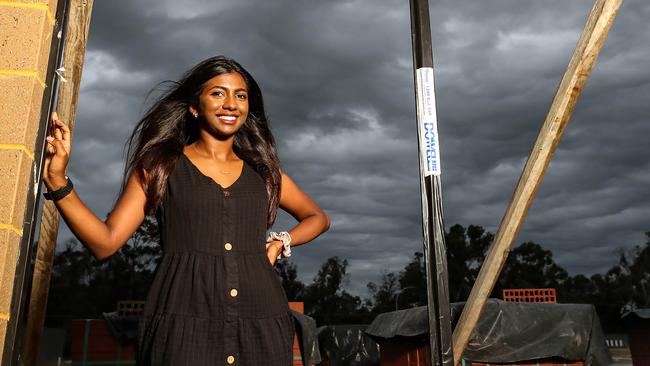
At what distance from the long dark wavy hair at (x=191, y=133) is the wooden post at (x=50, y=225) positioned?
0.29 m

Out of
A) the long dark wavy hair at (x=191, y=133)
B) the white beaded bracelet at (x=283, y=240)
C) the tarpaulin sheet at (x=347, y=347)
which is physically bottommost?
the tarpaulin sheet at (x=347, y=347)

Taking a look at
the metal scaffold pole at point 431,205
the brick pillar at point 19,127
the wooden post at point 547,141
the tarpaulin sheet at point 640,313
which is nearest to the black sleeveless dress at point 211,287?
the brick pillar at point 19,127

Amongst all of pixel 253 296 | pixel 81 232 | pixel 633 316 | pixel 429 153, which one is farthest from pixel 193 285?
pixel 633 316

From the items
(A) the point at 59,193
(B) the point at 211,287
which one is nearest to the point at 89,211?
(A) the point at 59,193

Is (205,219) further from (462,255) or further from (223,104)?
(462,255)

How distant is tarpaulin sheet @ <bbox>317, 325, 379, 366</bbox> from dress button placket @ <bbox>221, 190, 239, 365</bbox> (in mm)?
13620

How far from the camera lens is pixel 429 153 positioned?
329 cm

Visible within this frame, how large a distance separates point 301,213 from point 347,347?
13.6 metres

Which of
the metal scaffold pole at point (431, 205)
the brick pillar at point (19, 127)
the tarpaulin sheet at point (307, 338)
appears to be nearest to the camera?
the brick pillar at point (19, 127)

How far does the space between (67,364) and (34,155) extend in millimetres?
12004

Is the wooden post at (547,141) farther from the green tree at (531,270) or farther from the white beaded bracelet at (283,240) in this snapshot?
the green tree at (531,270)

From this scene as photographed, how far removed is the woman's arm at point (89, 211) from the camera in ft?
5.54

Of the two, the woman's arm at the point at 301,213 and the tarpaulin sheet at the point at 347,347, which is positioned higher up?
the woman's arm at the point at 301,213

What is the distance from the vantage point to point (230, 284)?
1920 mm
